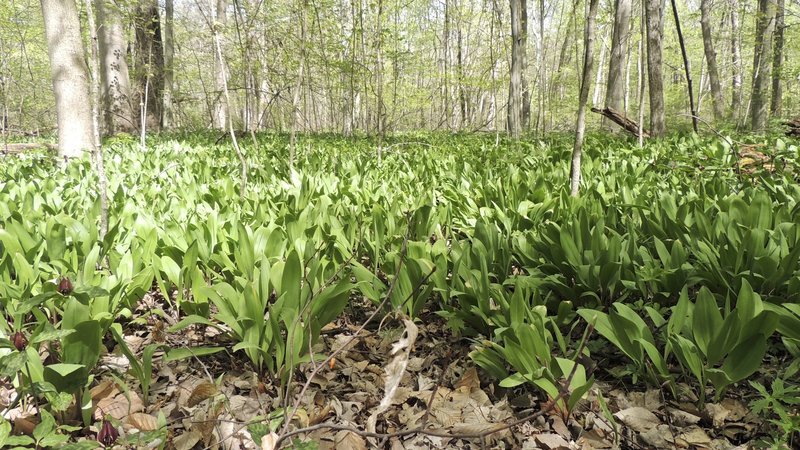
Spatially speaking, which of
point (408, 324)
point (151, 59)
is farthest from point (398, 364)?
point (151, 59)

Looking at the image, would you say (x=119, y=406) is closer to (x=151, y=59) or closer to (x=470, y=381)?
(x=470, y=381)

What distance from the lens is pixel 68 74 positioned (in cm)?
554

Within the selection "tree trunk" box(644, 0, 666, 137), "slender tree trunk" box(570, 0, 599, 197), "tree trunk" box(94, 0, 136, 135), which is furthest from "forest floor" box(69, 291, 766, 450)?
"tree trunk" box(94, 0, 136, 135)

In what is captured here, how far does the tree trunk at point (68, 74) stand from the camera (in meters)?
5.32

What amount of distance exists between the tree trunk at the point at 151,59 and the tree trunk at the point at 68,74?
7.43 m

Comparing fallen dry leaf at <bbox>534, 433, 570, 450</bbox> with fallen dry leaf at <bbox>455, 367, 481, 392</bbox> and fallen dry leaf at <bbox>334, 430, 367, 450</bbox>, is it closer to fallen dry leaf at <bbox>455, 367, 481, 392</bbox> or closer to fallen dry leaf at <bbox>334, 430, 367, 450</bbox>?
fallen dry leaf at <bbox>455, 367, 481, 392</bbox>

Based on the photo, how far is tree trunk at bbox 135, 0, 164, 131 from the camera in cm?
1289

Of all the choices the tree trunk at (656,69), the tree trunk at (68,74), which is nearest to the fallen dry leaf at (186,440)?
the tree trunk at (68,74)

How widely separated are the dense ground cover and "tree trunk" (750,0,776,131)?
9653 millimetres

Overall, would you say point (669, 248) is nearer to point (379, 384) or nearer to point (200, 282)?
point (379, 384)

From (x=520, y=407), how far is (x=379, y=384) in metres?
0.55

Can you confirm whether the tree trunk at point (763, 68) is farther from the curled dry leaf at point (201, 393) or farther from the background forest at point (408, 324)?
the curled dry leaf at point (201, 393)

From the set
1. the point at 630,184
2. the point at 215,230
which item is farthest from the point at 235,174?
the point at 630,184

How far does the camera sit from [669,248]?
7.83 feet
